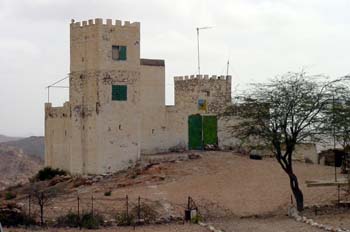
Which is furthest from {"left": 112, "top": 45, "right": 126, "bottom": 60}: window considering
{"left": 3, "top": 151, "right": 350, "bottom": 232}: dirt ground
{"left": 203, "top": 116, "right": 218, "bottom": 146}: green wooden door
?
{"left": 203, "top": 116, "right": 218, "bottom": 146}: green wooden door

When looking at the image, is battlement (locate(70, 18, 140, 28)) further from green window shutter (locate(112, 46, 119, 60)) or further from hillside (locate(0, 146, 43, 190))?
hillside (locate(0, 146, 43, 190))

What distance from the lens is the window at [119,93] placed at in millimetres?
39844

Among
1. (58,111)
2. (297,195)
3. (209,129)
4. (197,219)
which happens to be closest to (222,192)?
(297,195)

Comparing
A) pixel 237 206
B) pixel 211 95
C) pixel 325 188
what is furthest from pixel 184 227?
pixel 211 95

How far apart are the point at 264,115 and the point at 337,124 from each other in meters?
2.97

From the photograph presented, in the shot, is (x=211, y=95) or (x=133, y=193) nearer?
(x=133, y=193)

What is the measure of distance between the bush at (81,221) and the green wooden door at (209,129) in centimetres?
2063

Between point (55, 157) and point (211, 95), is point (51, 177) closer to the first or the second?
point (55, 157)

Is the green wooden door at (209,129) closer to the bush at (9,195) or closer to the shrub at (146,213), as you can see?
the bush at (9,195)

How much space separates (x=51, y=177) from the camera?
4181cm

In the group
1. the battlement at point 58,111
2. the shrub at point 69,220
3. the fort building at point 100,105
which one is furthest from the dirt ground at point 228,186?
the battlement at point 58,111

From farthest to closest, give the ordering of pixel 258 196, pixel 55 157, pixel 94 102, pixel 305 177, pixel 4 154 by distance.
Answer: pixel 4 154 < pixel 55 157 < pixel 94 102 < pixel 305 177 < pixel 258 196

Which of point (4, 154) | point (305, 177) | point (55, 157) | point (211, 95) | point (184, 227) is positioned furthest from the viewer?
point (4, 154)

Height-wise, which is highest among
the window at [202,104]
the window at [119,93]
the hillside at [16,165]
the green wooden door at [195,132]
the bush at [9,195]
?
the window at [119,93]
